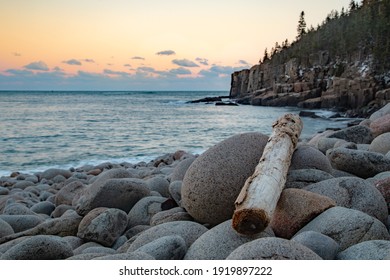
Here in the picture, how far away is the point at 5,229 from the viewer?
362 centimetres

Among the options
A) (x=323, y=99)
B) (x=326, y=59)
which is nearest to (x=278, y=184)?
(x=323, y=99)

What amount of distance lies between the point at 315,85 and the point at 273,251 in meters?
29.3

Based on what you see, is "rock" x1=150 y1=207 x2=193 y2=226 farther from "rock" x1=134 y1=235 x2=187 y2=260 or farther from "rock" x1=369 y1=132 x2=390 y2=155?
"rock" x1=369 y1=132 x2=390 y2=155

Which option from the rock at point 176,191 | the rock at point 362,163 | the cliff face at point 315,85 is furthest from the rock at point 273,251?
the cliff face at point 315,85

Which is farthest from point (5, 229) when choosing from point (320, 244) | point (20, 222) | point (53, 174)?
point (53, 174)

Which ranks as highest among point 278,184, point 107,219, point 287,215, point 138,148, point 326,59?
point 326,59

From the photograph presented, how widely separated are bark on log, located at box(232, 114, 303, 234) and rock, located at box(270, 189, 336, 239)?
0.13 metres

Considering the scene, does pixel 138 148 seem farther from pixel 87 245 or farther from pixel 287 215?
pixel 287 215

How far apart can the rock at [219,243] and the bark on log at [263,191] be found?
2.3 inches

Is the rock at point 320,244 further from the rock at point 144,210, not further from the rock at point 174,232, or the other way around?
the rock at point 144,210

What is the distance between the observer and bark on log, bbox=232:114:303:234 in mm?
2168

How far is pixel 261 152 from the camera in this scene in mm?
3172

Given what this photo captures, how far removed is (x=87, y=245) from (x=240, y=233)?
139cm

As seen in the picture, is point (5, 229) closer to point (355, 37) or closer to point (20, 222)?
point (20, 222)
